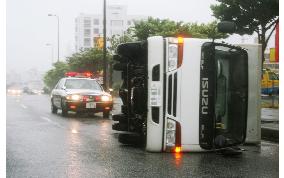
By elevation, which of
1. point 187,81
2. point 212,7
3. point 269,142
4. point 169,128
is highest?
point 212,7

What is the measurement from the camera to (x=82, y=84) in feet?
55.3

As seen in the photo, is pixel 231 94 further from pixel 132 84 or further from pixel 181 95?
pixel 132 84

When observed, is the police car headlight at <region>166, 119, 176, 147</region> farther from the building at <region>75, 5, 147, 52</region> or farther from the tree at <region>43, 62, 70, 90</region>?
the building at <region>75, 5, 147, 52</region>

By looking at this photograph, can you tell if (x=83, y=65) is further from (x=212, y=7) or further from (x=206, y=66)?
(x=206, y=66)

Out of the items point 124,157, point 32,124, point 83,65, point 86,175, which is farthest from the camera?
point 83,65

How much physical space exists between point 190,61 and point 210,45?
414mm

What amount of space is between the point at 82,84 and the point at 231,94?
925cm

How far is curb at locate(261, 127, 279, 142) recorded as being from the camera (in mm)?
10766

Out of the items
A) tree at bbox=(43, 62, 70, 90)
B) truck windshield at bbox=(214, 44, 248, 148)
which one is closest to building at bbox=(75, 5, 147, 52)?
tree at bbox=(43, 62, 70, 90)

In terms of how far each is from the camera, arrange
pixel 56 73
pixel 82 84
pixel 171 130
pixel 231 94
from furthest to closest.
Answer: pixel 56 73 → pixel 82 84 → pixel 231 94 → pixel 171 130

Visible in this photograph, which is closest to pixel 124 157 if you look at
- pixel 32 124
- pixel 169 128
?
pixel 169 128

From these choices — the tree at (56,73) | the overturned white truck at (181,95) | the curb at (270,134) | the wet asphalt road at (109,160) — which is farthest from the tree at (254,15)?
the tree at (56,73)

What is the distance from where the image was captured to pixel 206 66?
792cm

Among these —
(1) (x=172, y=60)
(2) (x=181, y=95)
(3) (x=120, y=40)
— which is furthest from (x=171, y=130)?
(3) (x=120, y=40)
